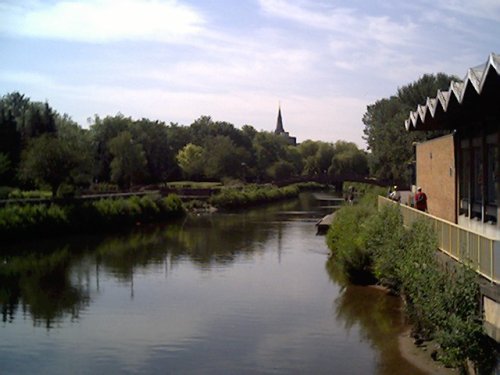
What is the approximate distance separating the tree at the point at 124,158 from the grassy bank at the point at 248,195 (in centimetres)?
1089

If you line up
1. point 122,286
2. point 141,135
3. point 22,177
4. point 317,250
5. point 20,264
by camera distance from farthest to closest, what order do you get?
point 141,135, point 22,177, point 317,250, point 20,264, point 122,286

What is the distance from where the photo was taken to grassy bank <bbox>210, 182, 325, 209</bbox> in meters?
76.6

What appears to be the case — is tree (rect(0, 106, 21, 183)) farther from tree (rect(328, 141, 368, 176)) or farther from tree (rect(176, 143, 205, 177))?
tree (rect(328, 141, 368, 176))

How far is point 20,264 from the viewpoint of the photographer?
32656mm

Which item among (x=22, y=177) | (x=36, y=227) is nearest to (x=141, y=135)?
(x=22, y=177)

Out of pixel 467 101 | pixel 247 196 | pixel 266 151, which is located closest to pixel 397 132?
pixel 247 196

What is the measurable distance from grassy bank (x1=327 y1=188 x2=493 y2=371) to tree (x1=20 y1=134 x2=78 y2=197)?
2816 cm

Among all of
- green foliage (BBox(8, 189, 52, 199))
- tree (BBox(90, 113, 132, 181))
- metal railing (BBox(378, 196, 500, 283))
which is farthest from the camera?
tree (BBox(90, 113, 132, 181))

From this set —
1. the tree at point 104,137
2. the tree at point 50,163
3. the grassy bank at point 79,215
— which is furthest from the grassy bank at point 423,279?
the tree at point 104,137

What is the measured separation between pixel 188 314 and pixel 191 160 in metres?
85.8

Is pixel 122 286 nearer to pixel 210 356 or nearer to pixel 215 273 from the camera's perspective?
pixel 215 273

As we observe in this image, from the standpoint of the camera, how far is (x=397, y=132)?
5891 centimetres

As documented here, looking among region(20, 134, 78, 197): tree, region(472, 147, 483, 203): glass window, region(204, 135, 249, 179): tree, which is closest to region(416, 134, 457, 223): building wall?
region(472, 147, 483, 203): glass window

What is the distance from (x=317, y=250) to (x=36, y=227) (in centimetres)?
1816
